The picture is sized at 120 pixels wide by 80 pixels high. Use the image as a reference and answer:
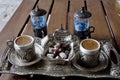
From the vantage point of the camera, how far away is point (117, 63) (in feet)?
3.26

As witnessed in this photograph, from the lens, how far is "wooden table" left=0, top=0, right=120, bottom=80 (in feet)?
4.26

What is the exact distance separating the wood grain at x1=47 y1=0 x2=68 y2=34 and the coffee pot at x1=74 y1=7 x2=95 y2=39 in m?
0.21

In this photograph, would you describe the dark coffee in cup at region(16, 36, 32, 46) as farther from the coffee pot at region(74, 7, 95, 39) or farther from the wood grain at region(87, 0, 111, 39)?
the wood grain at region(87, 0, 111, 39)

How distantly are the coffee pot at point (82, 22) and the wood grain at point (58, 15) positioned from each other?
0.21 meters

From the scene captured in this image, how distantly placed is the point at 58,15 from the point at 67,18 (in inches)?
3.1

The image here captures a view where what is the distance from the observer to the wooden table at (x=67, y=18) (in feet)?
4.26

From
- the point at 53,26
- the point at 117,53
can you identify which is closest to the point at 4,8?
the point at 53,26

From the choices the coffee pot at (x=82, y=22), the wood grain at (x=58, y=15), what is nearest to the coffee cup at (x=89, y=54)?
the coffee pot at (x=82, y=22)

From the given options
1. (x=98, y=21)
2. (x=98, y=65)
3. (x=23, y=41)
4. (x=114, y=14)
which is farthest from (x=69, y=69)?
(x=114, y=14)

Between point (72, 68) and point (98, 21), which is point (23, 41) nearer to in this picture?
point (72, 68)

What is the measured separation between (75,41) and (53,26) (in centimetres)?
34

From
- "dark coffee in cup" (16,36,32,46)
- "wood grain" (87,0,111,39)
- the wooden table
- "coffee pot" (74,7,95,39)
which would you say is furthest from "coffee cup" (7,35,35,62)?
"wood grain" (87,0,111,39)

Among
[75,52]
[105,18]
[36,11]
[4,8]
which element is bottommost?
[4,8]

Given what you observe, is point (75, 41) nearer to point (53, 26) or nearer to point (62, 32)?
point (62, 32)
